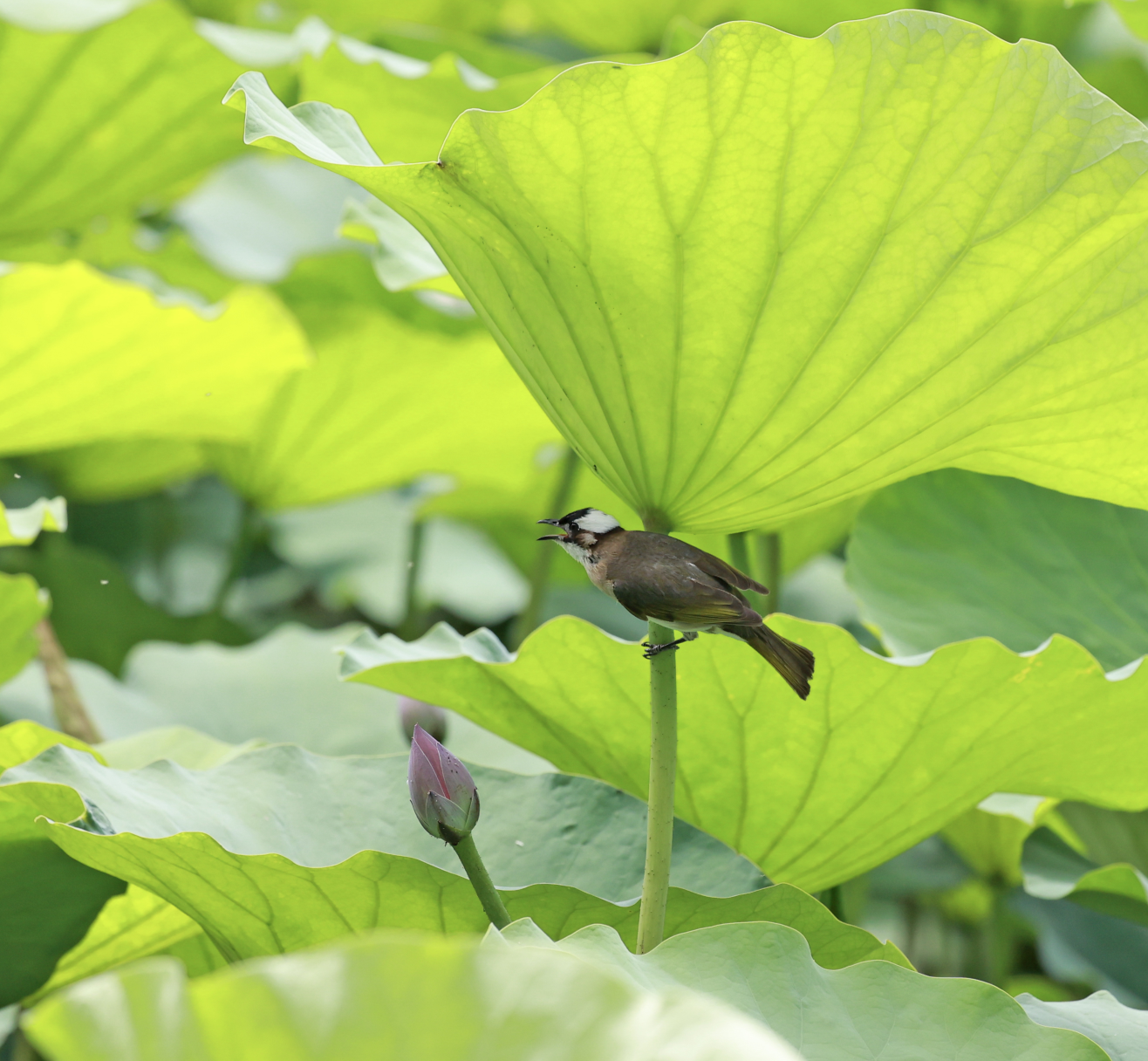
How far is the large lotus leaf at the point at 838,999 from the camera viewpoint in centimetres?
44

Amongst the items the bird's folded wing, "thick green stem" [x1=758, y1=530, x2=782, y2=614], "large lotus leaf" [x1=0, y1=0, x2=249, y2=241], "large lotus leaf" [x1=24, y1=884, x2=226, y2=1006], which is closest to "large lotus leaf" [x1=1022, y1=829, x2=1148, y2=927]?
"thick green stem" [x1=758, y1=530, x2=782, y2=614]

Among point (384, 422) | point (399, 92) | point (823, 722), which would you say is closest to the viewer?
point (823, 722)

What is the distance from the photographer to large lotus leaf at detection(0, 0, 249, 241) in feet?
3.40

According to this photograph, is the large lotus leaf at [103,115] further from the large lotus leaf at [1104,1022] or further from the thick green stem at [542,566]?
the large lotus leaf at [1104,1022]

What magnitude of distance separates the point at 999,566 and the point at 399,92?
605 millimetres

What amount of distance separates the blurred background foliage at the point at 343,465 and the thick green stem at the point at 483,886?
32 centimetres

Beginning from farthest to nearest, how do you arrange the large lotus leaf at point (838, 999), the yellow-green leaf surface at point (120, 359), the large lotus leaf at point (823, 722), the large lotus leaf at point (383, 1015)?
the yellow-green leaf surface at point (120, 359)
the large lotus leaf at point (823, 722)
the large lotus leaf at point (838, 999)
the large lotus leaf at point (383, 1015)

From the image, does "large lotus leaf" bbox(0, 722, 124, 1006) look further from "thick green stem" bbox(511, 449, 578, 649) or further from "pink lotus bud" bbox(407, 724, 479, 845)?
"thick green stem" bbox(511, 449, 578, 649)

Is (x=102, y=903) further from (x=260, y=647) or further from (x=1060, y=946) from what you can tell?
(x=1060, y=946)

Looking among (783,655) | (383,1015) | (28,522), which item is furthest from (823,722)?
(28,522)

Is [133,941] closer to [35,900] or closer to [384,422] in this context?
[35,900]

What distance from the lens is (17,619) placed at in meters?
0.80

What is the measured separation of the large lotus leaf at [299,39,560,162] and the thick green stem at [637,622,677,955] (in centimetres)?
59

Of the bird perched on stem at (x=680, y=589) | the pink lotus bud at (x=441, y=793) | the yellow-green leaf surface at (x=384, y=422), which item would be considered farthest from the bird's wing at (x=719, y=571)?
the yellow-green leaf surface at (x=384, y=422)
